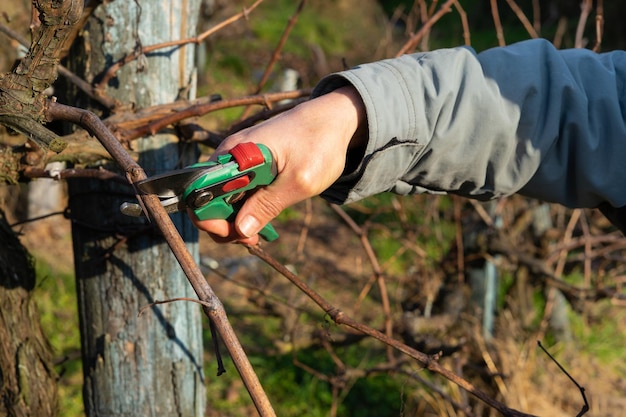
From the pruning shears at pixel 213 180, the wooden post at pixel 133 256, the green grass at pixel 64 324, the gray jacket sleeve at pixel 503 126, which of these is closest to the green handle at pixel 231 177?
the pruning shears at pixel 213 180

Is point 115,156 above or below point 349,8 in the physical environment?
below

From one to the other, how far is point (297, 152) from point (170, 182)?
0.24 m

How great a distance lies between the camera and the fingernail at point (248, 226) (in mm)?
1294

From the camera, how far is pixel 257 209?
1301 millimetres

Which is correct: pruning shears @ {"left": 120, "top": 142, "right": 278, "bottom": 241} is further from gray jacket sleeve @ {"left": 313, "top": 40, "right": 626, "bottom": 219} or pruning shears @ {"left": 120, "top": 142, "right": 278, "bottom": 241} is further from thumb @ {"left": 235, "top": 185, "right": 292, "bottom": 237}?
gray jacket sleeve @ {"left": 313, "top": 40, "right": 626, "bottom": 219}

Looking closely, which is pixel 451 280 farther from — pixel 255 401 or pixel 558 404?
pixel 255 401

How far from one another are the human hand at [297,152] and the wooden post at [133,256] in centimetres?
60

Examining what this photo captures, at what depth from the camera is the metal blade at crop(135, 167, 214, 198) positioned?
120 cm

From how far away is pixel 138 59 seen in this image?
184 centimetres

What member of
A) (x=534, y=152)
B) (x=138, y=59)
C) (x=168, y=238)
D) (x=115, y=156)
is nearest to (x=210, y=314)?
(x=168, y=238)

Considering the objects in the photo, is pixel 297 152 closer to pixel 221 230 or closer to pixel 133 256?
pixel 221 230

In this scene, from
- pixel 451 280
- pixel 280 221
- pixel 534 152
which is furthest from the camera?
pixel 280 221

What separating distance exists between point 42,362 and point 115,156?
1016 millimetres

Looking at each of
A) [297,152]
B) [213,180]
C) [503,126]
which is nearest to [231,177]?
[213,180]
